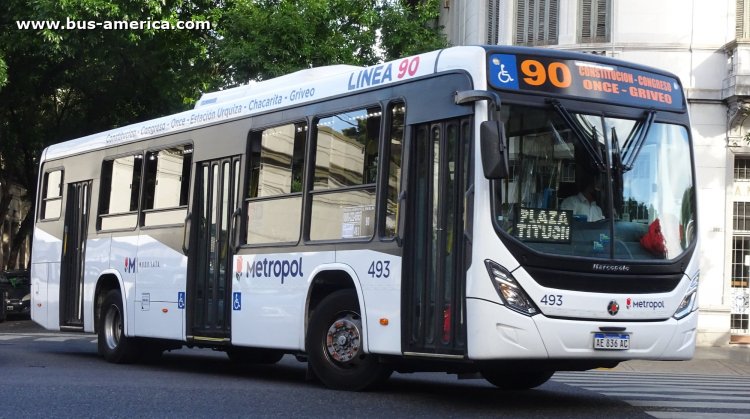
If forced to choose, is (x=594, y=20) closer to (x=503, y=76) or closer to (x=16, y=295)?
(x=503, y=76)

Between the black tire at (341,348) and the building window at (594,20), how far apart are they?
16262 mm

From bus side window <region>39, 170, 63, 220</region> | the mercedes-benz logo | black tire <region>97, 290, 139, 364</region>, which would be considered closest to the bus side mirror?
the mercedes-benz logo

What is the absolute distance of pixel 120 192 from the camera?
671 inches

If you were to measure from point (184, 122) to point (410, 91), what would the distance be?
489 centimetres

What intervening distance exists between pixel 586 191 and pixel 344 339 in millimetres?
2745

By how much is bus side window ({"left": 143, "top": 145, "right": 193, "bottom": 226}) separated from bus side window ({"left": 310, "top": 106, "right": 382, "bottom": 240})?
304cm

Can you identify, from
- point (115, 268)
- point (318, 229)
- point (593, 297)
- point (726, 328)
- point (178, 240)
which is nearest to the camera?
point (593, 297)

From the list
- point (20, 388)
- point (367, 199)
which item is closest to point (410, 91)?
point (367, 199)

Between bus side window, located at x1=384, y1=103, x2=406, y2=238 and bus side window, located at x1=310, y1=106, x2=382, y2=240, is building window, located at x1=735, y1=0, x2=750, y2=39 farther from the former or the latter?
bus side window, located at x1=384, y1=103, x2=406, y2=238

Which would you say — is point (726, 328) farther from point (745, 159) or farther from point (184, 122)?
point (184, 122)

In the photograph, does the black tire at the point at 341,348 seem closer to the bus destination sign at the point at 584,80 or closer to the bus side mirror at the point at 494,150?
the bus side mirror at the point at 494,150

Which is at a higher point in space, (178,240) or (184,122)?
(184,122)

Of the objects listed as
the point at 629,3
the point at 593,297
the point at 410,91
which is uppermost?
the point at 629,3

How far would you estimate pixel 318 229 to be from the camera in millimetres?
12555
